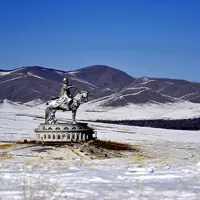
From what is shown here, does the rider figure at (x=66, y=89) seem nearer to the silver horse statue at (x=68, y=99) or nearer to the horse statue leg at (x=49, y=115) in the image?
the silver horse statue at (x=68, y=99)

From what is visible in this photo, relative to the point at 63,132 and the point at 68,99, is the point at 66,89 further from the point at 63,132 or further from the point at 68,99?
the point at 63,132

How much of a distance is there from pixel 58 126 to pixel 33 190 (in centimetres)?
2712

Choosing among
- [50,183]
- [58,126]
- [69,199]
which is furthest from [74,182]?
[58,126]

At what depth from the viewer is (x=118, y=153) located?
3259 centimetres

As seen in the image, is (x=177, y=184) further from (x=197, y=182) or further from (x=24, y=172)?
(x=24, y=172)

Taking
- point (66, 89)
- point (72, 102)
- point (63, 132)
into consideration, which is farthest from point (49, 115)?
point (66, 89)

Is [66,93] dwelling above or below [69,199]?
above

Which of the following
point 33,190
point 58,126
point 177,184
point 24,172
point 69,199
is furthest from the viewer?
point 58,126

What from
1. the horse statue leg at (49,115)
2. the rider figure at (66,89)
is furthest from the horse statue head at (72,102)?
the horse statue leg at (49,115)

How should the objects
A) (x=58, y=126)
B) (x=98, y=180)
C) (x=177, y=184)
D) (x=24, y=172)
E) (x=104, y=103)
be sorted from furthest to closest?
(x=104, y=103) < (x=58, y=126) < (x=24, y=172) < (x=98, y=180) < (x=177, y=184)

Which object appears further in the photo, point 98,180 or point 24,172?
point 24,172

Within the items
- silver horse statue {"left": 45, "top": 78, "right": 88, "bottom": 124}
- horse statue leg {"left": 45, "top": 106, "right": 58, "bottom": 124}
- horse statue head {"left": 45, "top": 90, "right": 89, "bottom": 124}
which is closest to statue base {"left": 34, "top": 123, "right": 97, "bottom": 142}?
horse statue leg {"left": 45, "top": 106, "right": 58, "bottom": 124}

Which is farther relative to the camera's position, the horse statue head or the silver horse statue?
the horse statue head

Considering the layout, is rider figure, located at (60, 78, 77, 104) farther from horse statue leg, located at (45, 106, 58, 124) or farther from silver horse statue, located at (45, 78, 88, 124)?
horse statue leg, located at (45, 106, 58, 124)
